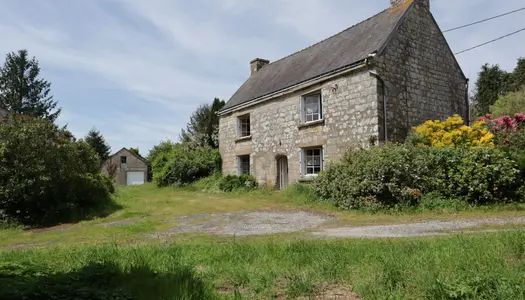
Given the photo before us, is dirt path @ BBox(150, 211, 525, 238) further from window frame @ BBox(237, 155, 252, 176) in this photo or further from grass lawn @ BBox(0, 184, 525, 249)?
window frame @ BBox(237, 155, 252, 176)

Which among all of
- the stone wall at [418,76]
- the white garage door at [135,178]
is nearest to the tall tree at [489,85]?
the stone wall at [418,76]

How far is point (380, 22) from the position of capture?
Answer: 15.4m

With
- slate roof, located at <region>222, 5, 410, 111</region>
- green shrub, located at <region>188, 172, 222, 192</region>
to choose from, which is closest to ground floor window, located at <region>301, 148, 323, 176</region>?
slate roof, located at <region>222, 5, 410, 111</region>

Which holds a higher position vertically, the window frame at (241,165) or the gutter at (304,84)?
the gutter at (304,84)

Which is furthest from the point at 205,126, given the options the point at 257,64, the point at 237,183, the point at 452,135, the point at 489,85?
the point at 489,85

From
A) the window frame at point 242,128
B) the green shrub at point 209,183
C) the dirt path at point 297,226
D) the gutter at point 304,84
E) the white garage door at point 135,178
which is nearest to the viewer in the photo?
the dirt path at point 297,226

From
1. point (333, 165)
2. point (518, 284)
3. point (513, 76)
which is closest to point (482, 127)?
point (333, 165)

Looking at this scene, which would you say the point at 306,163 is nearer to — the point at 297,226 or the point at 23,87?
the point at 297,226

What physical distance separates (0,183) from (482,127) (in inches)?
644

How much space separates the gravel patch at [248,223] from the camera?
7979 mm

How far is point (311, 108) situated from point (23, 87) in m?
37.9

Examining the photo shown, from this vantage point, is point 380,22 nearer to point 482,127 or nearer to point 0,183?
point 482,127

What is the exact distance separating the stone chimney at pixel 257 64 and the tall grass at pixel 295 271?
18.9 metres

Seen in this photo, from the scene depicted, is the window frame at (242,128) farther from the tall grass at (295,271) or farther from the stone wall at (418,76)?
the tall grass at (295,271)
